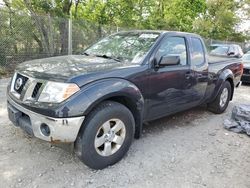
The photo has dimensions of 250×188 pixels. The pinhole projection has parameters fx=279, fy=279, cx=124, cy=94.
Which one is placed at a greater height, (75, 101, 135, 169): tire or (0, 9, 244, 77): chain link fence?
(0, 9, 244, 77): chain link fence

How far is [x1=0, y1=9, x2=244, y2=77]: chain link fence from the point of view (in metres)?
8.73

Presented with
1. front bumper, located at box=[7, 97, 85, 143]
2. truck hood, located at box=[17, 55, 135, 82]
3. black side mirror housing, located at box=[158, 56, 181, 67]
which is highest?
black side mirror housing, located at box=[158, 56, 181, 67]

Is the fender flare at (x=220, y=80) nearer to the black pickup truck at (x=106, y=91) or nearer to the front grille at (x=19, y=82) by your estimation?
the black pickup truck at (x=106, y=91)

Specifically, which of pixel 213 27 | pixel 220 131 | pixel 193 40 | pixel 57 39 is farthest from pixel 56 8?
pixel 213 27

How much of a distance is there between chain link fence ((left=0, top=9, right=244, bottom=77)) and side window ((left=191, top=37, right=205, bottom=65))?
19.9 ft

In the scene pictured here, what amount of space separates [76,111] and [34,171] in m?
0.93

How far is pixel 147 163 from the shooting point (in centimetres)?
364

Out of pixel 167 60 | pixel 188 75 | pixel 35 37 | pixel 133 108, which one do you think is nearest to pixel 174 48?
pixel 188 75

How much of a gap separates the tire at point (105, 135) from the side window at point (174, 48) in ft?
3.76

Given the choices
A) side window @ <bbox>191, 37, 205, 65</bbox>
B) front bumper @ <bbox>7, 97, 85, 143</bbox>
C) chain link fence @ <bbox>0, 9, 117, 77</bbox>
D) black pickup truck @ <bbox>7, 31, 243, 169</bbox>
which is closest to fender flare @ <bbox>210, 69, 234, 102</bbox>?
side window @ <bbox>191, 37, 205, 65</bbox>

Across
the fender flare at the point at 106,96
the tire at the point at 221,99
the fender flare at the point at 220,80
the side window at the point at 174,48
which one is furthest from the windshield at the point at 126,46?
the tire at the point at 221,99

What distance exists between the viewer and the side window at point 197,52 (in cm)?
488

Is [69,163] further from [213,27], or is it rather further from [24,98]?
[213,27]

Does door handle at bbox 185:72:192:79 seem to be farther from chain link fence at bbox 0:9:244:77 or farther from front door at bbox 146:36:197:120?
chain link fence at bbox 0:9:244:77
